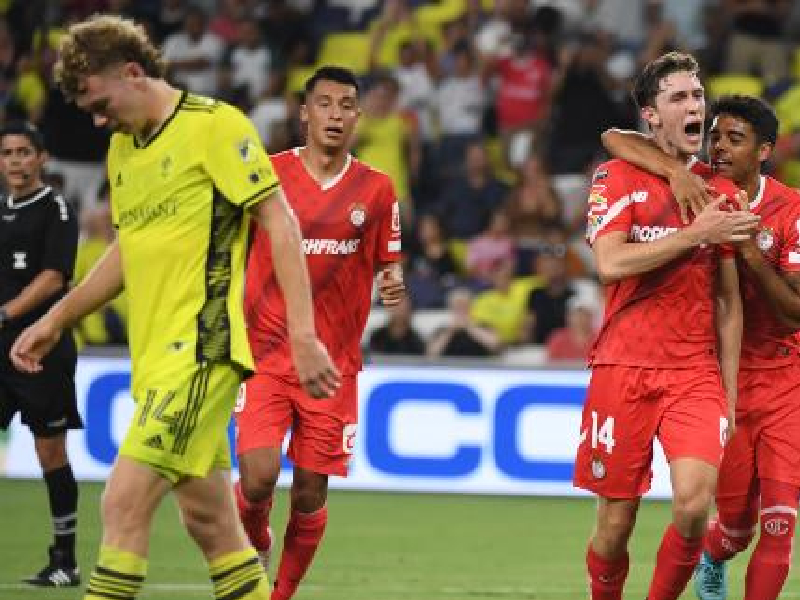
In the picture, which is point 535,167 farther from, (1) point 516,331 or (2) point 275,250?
Result: (2) point 275,250

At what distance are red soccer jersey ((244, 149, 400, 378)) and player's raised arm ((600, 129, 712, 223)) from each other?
134 centimetres

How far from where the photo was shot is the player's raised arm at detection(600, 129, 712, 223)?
7.87 m

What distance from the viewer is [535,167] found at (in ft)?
60.9

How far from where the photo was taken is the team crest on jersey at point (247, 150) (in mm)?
6539

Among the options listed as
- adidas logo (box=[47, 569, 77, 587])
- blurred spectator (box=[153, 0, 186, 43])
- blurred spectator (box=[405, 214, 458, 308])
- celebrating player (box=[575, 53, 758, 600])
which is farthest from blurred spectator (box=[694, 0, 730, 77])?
celebrating player (box=[575, 53, 758, 600])

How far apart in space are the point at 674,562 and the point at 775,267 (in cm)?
137

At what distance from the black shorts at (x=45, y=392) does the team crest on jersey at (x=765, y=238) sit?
3763 millimetres

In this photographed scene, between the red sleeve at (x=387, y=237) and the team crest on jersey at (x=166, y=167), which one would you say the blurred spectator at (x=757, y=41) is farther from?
the team crest on jersey at (x=166, y=167)

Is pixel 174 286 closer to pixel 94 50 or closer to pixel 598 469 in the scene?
pixel 94 50

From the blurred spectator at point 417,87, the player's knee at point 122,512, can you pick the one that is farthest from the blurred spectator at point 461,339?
the player's knee at point 122,512

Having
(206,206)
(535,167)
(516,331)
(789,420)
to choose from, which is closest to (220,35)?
(535,167)

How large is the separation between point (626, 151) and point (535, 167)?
1043 cm

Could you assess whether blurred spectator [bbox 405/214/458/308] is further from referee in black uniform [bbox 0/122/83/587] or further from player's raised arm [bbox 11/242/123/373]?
player's raised arm [bbox 11/242/123/373]

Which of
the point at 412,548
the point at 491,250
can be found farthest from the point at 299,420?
the point at 491,250
